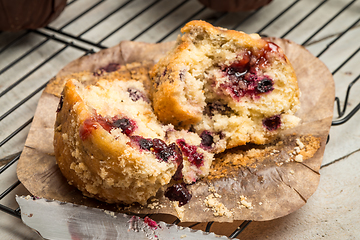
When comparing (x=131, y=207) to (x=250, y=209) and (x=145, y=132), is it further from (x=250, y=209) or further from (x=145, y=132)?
(x=250, y=209)

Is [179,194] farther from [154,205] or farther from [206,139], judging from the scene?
[206,139]

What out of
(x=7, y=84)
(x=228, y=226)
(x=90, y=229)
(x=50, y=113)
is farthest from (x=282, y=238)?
(x=7, y=84)

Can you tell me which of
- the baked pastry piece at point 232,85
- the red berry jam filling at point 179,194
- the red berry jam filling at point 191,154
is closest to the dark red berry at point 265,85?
the baked pastry piece at point 232,85

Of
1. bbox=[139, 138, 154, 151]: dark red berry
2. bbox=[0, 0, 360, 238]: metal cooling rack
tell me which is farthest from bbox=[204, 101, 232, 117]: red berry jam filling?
bbox=[0, 0, 360, 238]: metal cooling rack

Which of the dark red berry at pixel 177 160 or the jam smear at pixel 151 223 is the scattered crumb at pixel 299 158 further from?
the jam smear at pixel 151 223

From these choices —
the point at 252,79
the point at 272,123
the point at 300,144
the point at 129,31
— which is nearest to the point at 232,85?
the point at 252,79
